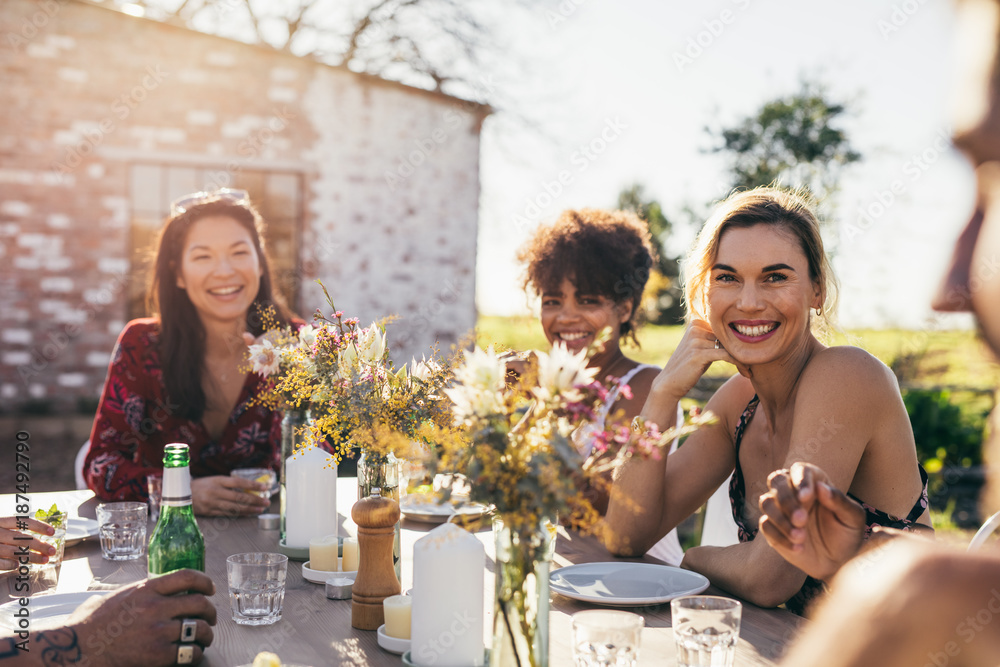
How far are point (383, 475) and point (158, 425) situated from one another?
183cm

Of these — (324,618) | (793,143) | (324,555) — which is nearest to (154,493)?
(324,555)

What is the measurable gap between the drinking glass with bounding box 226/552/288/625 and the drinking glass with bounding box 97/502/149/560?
2.25 ft

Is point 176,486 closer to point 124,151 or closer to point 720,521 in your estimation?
point 720,521

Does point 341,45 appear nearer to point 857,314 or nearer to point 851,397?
point 857,314

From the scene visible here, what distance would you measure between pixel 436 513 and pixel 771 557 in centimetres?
113

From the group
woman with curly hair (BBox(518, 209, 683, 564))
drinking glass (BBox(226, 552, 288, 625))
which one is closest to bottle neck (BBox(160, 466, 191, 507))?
drinking glass (BBox(226, 552, 288, 625))

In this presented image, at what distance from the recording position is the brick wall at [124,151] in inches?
338

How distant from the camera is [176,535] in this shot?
184cm

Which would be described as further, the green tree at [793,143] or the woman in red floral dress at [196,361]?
the green tree at [793,143]

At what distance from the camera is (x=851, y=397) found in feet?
7.21

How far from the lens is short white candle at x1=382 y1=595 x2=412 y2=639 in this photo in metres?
1.62

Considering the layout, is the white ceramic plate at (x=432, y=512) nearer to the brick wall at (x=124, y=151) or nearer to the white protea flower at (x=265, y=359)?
the white protea flower at (x=265, y=359)

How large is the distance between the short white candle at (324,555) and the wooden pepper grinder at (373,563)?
34 centimetres

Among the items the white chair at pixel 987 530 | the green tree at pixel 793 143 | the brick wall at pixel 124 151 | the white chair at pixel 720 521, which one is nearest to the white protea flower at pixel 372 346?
the white chair at pixel 720 521
